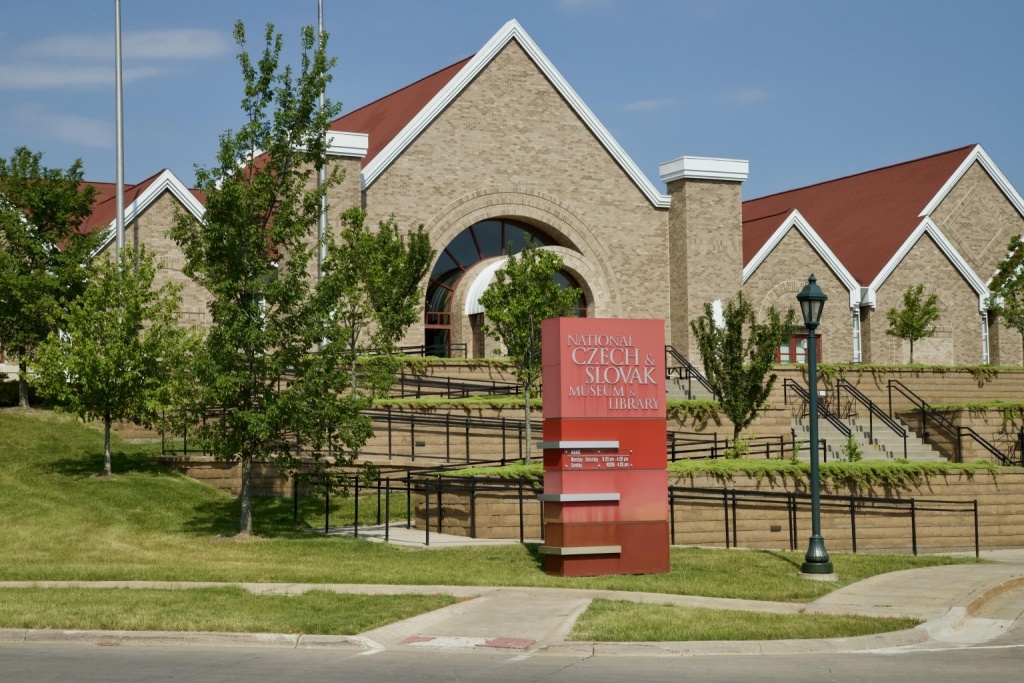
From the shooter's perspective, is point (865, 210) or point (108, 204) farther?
point (865, 210)

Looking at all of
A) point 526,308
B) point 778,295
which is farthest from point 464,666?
point 778,295

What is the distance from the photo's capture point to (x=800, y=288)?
46.8 meters

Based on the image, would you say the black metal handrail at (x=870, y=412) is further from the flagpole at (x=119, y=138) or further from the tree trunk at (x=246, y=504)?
the flagpole at (x=119, y=138)

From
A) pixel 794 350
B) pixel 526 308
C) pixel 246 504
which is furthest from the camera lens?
pixel 794 350

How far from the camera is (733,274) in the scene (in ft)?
144

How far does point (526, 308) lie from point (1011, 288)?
79.9 ft

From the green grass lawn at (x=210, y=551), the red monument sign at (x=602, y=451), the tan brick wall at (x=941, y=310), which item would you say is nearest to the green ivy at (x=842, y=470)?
the green grass lawn at (x=210, y=551)

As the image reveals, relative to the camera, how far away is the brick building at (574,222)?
40.3 metres

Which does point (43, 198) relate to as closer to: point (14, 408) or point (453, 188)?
point (14, 408)

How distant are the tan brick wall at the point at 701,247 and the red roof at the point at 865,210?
11.6ft

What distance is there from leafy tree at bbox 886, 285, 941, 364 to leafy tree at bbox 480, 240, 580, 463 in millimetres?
20192

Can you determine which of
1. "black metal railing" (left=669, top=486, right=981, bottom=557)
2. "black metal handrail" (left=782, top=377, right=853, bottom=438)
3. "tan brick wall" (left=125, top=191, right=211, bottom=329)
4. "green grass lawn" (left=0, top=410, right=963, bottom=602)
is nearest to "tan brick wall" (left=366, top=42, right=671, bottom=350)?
"tan brick wall" (left=125, top=191, right=211, bottom=329)

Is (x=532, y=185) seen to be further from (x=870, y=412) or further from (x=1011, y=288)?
(x=1011, y=288)

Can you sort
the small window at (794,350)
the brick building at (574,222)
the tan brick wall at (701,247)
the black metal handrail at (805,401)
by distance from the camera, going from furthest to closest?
1. the small window at (794,350)
2. the tan brick wall at (701,247)
3. the brick building at (574,222)
4. the black metal handrail at (805,401)
